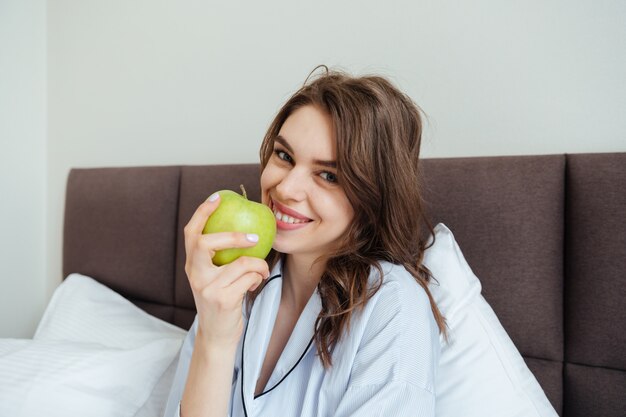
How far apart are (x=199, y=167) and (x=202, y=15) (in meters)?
0.68

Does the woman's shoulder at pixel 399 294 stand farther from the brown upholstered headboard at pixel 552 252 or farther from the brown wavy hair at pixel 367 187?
the brown upholstered headboard at pixel 552 252

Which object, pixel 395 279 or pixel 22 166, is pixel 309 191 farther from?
pixel 22 166

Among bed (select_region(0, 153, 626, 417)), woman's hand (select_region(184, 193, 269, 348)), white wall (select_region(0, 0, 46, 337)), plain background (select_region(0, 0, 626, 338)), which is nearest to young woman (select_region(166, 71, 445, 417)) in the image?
woman's hand (select_region(184, 193, 269, 348))

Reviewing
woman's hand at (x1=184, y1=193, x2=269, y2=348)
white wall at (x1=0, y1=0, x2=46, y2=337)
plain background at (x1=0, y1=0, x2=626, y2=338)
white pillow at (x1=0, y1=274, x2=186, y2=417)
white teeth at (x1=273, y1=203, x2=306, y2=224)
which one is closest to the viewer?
woman's hand at (x1=184, y1=193, x2=269, y2=348)

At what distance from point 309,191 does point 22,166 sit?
6.29ft

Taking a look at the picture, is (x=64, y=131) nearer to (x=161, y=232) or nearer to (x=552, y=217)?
(x=161, y=232)

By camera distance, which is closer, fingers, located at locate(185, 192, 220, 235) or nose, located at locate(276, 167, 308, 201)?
fingers, located at locate(185, 192, 220, 235)

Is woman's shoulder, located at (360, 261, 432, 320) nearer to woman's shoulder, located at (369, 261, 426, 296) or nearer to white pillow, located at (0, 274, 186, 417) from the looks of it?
woman's shoulder, located at (369, 261, 426, 296)

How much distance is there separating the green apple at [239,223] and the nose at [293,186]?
10cm

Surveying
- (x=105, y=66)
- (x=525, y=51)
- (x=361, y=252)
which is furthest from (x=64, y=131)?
(x=525, y=51)

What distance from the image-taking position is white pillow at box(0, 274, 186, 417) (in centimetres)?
104

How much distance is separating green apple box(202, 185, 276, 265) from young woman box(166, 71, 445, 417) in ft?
0.07

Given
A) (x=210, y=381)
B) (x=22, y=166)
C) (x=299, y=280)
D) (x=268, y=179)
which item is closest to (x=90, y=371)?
(x=210, y=381)

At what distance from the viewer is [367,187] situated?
883mm
